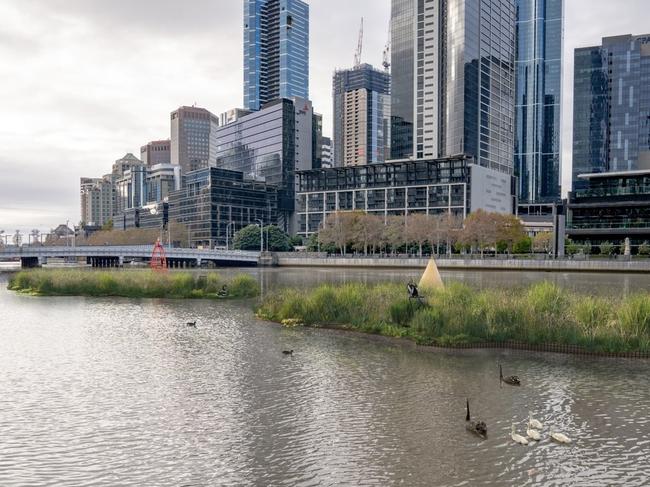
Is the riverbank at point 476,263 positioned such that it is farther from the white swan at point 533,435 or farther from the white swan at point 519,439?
the white swan at point 519,439

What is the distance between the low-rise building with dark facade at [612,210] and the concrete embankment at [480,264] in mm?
24588

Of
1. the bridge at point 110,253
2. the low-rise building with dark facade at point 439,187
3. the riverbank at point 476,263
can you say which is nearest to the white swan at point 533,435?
the riverbank at point 476,263

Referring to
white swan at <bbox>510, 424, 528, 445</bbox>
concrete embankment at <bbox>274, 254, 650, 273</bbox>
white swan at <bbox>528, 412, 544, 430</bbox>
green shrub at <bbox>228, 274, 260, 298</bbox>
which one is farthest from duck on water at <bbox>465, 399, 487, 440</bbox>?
concrete embankment at <bbox>274, 254, 650, 273</bbox>

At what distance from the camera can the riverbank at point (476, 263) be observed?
97.3 meters

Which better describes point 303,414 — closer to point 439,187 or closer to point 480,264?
point 480,264

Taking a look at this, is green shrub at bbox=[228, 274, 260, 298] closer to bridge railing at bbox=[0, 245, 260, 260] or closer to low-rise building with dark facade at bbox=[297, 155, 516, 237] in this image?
bridge railing at bbox=[0, 245, 260, 260]

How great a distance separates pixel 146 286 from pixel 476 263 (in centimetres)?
7640

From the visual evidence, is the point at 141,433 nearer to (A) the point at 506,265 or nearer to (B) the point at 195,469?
(B) the point at 195,469

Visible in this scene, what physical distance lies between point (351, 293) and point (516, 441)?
20.3 m

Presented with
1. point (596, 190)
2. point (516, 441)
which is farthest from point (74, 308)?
point (596, 190)

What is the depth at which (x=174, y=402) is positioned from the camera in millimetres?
18266

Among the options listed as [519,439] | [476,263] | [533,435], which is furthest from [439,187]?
[519,439]

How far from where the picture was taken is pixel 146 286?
174ft

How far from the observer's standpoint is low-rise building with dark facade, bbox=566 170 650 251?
11850 centimetres
